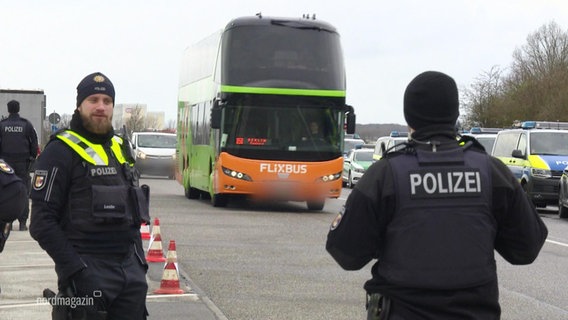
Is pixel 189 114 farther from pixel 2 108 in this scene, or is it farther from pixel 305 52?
pixel 2 108

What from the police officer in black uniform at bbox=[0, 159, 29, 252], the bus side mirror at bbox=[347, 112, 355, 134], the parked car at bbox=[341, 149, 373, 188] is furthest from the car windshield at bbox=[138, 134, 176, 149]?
the police officer in black uniform at bbox=[0, 159, 29, 252]

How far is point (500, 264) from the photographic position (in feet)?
46.2

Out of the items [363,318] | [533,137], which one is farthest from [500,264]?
[533,137]

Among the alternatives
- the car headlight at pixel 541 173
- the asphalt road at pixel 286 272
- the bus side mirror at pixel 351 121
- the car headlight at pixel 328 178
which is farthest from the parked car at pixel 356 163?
the asphalt road at pixel 286 272

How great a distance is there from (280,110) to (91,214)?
16527 millimetres

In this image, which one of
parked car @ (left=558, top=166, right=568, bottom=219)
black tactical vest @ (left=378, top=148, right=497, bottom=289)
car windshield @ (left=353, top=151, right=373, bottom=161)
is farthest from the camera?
car windshield @ (left=353, top=151, right=373, bottom=161)

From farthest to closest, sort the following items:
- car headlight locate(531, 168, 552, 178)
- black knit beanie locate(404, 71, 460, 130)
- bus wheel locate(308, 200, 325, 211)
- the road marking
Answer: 1. car headlight locate(531, 168, 552, 178)
2. bus wheel locate(308, 200, 325, 211)
3. the road marking
4. black knit beanie locate(404, 71, 460, 130)

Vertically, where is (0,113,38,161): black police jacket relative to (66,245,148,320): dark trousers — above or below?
above

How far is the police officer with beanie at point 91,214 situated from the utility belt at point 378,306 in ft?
5.23

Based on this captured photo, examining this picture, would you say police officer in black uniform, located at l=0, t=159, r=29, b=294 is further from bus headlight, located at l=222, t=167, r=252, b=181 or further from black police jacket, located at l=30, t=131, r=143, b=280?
bus headlight, located at l=222, t=167, r=252, b=181

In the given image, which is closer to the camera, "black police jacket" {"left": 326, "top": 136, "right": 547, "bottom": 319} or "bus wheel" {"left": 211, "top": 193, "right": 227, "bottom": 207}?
"black police jacket" {"left": 326, "top": 136, "right": 547, "bottom": 319}

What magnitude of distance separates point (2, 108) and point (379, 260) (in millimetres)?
39235

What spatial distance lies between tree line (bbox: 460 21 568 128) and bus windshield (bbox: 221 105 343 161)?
42.0 m

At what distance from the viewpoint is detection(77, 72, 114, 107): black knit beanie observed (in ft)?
18.8
